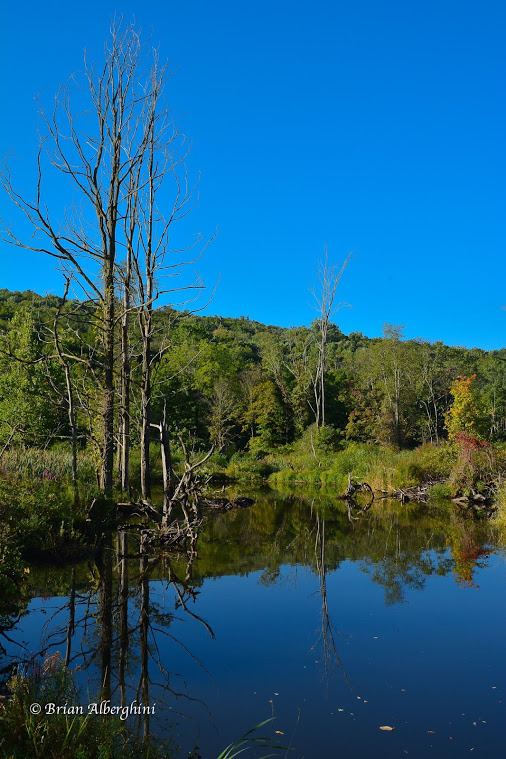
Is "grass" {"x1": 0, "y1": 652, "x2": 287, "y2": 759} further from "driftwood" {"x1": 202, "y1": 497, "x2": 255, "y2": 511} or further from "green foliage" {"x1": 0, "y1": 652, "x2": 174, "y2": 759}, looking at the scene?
"driftwood" {"x1": 202, "y1": 497, "x2": 255, "y2": 511}

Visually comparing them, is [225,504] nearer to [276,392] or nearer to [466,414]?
[466,414]

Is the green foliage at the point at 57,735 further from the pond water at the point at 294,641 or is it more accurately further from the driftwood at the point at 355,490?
the driftwood at the point at 355,490

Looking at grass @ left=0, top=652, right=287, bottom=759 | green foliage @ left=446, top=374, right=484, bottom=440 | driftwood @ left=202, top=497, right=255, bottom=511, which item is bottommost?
driftwood @ left=202, top=497, right=255, bottom=511

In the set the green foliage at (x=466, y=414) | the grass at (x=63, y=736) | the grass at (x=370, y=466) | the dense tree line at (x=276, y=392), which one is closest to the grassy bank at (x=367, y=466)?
the grass at (x=370, y=466)

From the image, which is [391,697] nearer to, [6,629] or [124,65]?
[6,629]

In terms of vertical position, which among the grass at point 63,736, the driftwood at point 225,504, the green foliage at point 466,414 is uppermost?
the green foliage at point 466,414

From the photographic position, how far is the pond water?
444 cm

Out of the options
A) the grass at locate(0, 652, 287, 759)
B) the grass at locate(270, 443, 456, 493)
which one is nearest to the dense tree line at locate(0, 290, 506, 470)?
the grass at locate(270, 443, 456, 493)

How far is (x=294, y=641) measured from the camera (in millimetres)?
6383

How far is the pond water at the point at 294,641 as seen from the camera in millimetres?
4441

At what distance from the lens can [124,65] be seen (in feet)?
41.8

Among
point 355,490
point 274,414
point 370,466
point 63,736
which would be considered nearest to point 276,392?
point 274,414

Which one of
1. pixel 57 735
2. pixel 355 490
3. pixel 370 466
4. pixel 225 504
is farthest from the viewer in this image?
pixel 370 466

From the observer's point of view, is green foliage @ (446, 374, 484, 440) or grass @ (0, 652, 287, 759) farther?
green foliage @ (446, 374, 484, 440)
